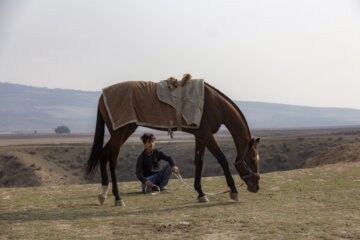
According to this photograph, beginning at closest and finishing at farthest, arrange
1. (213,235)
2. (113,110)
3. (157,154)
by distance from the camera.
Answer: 1. (213,235)
2. (113,110)
3. (157,154)

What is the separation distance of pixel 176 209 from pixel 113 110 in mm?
2198

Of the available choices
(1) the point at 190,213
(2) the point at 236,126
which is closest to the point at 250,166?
(2) the point at 236,126

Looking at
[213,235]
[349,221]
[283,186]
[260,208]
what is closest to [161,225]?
[213,235]

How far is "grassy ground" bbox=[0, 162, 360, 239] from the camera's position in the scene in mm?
6414

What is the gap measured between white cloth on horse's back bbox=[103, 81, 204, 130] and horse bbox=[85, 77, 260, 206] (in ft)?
0.48

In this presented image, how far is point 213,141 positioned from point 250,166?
934mm

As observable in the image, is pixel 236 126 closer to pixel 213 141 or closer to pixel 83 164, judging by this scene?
pixel 213 141

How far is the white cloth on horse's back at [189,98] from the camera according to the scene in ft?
29.6

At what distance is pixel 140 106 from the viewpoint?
29.9ft

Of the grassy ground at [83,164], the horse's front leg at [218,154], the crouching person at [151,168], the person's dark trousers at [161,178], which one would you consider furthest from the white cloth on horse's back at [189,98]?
the grassy ground at [83,164]

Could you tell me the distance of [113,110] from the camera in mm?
9039

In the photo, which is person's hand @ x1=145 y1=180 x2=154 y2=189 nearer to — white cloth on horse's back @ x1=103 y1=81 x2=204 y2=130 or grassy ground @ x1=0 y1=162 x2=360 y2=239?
grassy ground @ x1=0 y1=162 x2=360 y2=239

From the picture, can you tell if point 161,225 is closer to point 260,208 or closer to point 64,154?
point 260,208

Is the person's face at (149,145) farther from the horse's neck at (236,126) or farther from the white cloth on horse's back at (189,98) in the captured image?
the horse's neck at (236,126)
